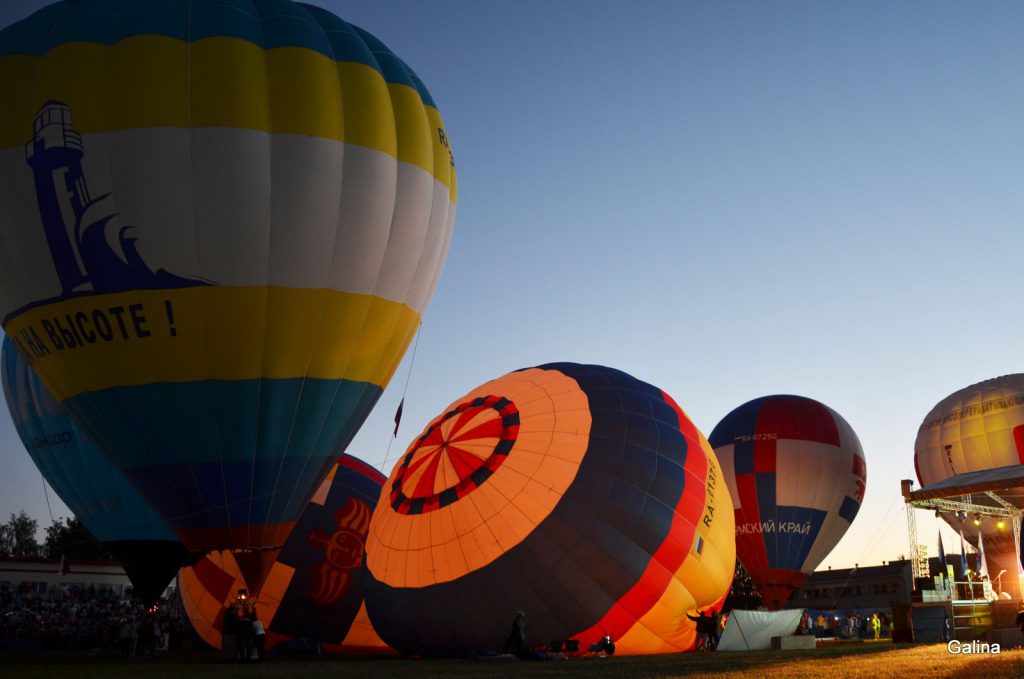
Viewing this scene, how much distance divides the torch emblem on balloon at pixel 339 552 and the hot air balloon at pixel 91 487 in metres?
2.53

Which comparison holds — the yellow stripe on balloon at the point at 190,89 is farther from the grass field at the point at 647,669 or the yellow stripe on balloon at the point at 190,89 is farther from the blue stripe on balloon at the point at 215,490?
the grass field at the point at 647,669

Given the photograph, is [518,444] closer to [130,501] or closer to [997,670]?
[997,670]

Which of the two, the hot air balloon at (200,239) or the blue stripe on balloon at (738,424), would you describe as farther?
the blue stripe on balloon at (738,424)

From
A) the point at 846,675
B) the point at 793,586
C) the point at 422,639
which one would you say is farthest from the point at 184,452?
the point at 793,586

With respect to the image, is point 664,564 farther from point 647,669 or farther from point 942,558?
point 942,558

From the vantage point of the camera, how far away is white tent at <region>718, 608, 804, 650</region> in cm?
1368

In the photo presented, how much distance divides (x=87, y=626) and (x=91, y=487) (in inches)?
177

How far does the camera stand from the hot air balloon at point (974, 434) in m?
22.8

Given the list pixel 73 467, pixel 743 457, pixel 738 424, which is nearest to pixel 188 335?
pixel 73 467

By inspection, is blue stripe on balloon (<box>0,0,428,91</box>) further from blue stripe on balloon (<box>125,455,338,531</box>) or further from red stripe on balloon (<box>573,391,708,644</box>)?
red stripe on balloon (<box>573,391,708,644</box>)

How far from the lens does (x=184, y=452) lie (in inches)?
442

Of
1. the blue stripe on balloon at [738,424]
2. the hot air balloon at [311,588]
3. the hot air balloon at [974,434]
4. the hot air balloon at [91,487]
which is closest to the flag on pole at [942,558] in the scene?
the hot air balloon at [974,434]

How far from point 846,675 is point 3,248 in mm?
10570

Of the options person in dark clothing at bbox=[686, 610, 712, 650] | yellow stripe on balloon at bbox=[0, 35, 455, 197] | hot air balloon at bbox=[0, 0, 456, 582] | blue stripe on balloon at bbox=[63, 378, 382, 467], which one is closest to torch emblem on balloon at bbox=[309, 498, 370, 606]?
hot air balloon at bbox=[0, 0, 456, 582]
